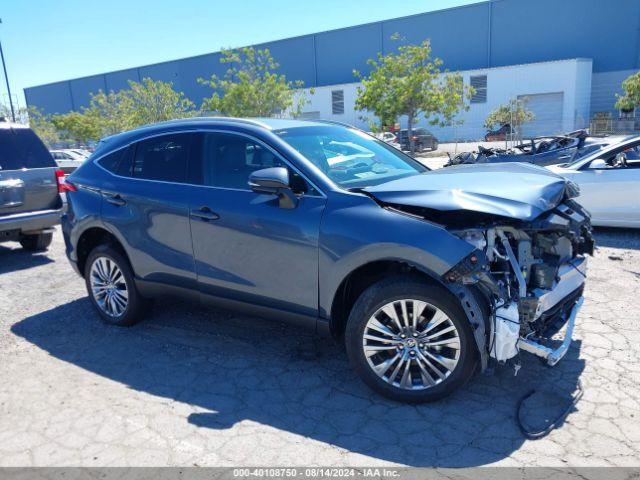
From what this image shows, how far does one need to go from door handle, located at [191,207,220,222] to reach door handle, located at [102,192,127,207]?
0.91 m

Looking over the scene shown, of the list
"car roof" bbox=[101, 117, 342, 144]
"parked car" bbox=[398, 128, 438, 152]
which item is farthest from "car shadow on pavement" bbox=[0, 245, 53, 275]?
"parked car" bbox=[398, 128, 438, 152]

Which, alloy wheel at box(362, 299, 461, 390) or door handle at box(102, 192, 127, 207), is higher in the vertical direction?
door handle at box(102, 192, 127, 207)

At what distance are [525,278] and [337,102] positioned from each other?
44.0 meters

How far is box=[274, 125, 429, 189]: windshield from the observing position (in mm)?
3994

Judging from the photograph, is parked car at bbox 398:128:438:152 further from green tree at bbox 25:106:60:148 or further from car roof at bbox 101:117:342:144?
green tree at bbox 25:106:60:148

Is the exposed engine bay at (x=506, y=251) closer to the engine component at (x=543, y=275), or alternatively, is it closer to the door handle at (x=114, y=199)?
the engine component at (x=543, y=275)

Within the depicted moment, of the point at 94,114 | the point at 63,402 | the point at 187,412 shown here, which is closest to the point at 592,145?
the point at 187,412

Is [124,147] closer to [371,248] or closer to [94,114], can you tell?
[371,248]

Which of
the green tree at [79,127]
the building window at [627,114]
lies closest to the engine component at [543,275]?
the building window at [627,114]

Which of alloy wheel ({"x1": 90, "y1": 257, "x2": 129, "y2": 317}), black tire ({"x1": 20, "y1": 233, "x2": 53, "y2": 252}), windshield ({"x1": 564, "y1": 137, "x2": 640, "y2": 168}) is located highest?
windshield ({"x1": 564, "y1": 137, "x2": 640, "y2": 168})

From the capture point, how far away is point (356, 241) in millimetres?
3406

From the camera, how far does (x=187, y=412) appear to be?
11.6 ft

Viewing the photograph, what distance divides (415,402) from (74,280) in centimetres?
521

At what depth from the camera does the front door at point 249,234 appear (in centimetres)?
368
